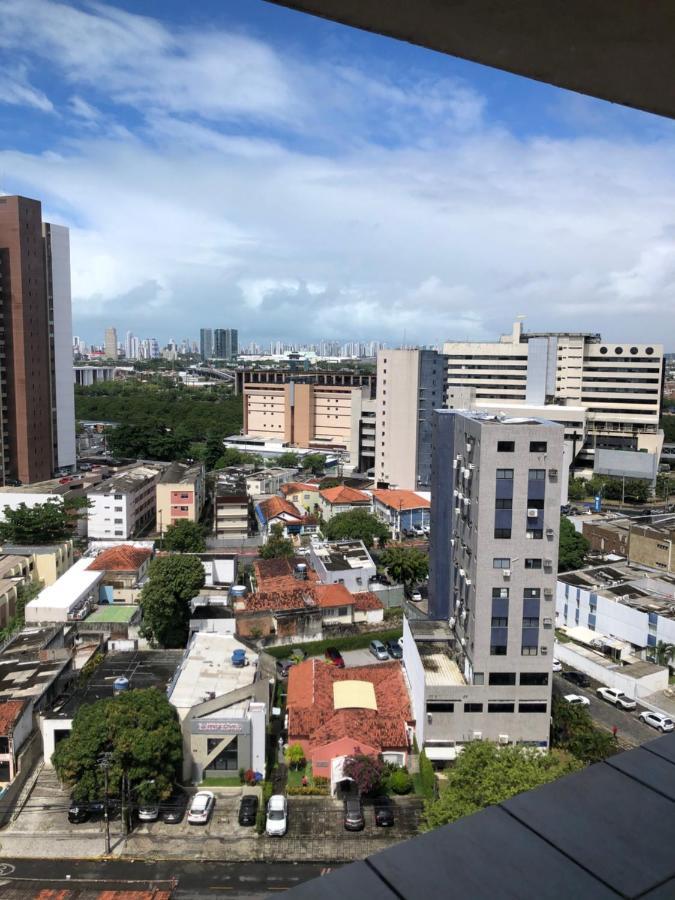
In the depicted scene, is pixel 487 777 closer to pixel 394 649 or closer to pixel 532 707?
pixel 532 707

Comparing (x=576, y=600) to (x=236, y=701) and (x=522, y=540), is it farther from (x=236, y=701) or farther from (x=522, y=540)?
(x=236, y=701)

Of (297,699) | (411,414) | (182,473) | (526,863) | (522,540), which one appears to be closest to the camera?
(526,863)

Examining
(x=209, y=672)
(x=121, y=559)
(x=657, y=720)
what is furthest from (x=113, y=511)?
(x=657, y=720)

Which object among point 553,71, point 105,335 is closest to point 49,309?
point 553,71

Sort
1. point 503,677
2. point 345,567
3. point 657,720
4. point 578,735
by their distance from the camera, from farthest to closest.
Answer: point 345,567
point 657,720
point 503,677
point 578,735

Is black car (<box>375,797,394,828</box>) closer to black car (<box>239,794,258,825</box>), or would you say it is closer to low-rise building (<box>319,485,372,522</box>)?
black car (<box>239,794,258,825</box>)

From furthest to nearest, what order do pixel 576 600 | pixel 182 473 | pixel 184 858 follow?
pixel 182 473 < pixel 576 600 < pixel 184 858

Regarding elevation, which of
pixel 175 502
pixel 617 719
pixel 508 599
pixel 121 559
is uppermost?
pixel 508 599

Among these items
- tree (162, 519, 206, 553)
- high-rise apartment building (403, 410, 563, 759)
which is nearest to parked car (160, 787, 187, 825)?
high-rise apartment building (403, 410, 563, 759)
